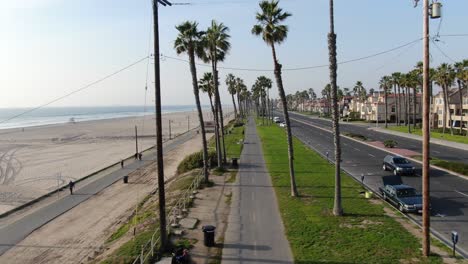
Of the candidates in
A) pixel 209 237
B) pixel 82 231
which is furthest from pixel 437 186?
pixel 82 231

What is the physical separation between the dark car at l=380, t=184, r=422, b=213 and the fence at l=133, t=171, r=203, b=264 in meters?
12.4

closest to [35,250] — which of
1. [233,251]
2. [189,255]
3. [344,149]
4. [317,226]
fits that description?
[189,255]

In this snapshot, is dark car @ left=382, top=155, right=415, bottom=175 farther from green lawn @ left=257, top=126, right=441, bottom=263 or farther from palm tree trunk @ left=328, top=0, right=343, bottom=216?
palm tree trunk @ left=328, top=0, right=343, bottom=216

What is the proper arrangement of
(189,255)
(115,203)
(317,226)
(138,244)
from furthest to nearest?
(115,203), (317,226), (138,244), (189,255)

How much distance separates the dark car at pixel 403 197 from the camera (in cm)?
2205

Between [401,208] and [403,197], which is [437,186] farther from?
[401,208]

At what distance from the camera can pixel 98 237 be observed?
22.9 m

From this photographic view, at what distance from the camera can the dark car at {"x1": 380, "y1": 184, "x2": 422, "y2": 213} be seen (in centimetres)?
2205

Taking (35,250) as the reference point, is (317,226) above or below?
above

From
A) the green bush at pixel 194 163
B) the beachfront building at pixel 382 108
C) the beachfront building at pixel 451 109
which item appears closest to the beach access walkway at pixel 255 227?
the green bush at pixel 194 163

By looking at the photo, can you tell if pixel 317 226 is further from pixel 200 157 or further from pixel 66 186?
pixel 66 186

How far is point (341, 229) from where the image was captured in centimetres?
1920

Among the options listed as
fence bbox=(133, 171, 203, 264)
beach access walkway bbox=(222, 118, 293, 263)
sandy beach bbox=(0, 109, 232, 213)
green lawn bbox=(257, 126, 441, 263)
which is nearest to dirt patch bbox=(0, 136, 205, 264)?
fence bbox=(133, 171, 203, 264)

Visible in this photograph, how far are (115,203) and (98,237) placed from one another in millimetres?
8618
